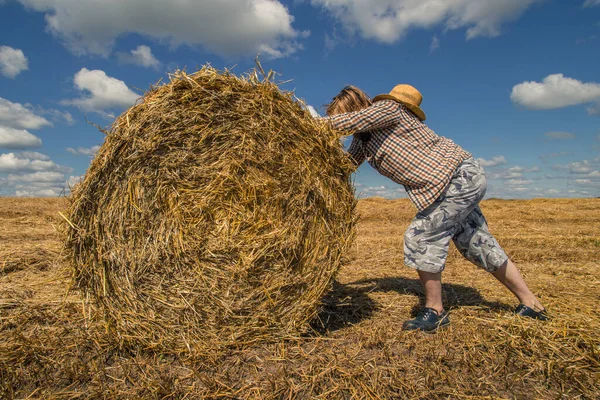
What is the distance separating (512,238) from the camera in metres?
7.15

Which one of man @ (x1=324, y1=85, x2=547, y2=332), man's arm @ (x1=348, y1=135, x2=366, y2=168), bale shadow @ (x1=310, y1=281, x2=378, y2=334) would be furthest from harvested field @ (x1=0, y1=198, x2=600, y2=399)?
man's arm @ (x1=348, y1=135, x2=366, y2=168)

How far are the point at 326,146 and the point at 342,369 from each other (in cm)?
145

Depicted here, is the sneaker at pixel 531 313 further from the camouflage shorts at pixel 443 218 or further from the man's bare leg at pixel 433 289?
the camouflage shorts at pixel 443 218

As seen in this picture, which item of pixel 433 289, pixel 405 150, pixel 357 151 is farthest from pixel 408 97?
pixel 433 289

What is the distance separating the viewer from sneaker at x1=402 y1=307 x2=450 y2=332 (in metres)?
3.05

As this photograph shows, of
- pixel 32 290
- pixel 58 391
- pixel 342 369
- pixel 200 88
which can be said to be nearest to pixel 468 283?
pixel 342 369

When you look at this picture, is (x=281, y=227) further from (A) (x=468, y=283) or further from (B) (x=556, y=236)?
(B) (x=556, y=236)

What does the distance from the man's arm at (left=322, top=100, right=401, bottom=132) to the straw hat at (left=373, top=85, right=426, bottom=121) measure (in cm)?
16

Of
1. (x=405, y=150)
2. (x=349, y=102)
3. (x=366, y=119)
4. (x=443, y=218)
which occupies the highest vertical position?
(x=349, y=102)

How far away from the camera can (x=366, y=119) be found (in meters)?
2.86

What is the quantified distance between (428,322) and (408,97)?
1745 millimetres

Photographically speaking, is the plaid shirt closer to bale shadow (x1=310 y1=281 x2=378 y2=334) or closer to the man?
the man

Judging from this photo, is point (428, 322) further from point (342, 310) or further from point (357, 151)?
point (357, 151)

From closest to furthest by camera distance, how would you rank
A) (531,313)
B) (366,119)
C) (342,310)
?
(366,119), (531,313), (342,310)
